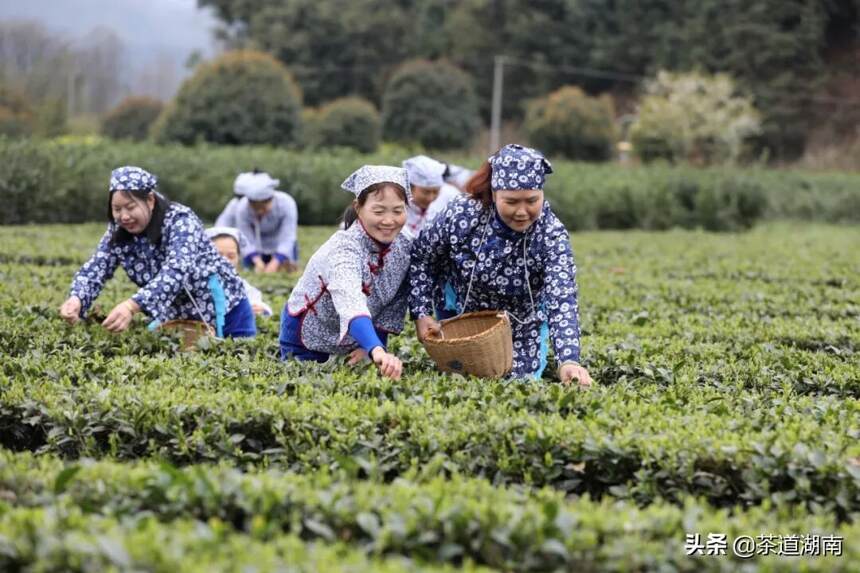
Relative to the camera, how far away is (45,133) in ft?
122

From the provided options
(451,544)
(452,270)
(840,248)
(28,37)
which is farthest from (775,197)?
(28,37)

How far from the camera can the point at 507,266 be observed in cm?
537

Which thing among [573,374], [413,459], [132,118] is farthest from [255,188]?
[132,118]

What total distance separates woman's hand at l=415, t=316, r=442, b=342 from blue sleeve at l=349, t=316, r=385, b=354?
0.43m

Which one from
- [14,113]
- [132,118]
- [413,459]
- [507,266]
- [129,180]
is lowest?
[413,459]

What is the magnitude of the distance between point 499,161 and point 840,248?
46.6 feet

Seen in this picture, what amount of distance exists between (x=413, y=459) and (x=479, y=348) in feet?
3.55

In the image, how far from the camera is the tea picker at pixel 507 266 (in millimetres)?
5031

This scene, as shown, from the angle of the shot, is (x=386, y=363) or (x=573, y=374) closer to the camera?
(x=386, y=363)

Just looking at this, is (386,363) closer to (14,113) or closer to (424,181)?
(424,181)

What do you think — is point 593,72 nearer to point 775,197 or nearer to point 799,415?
point 775,197

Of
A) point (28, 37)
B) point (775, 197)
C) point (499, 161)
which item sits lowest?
point (775, 197)

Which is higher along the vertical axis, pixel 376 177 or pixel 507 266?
pixel 376 177

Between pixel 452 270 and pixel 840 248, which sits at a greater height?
pixel 452 270
